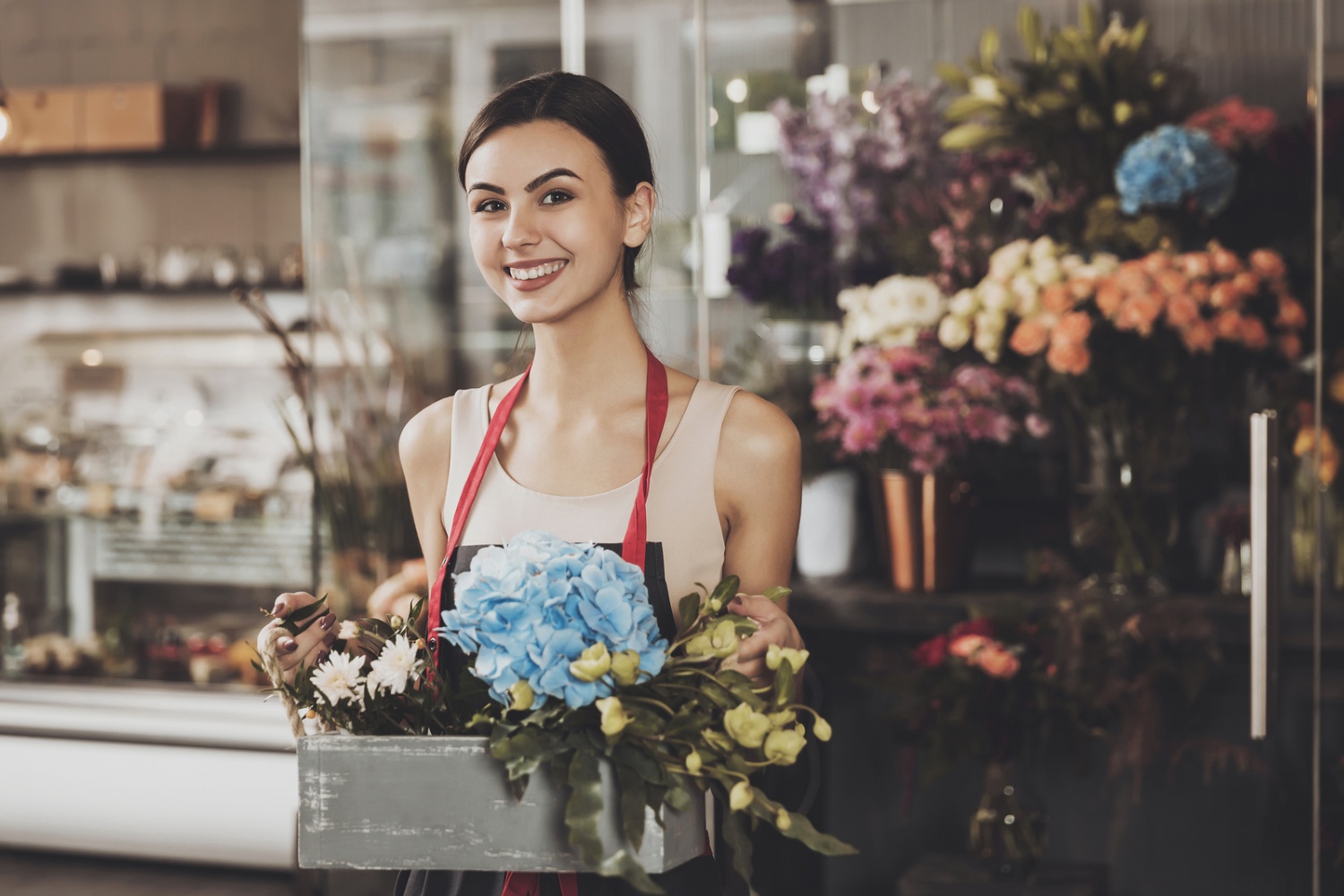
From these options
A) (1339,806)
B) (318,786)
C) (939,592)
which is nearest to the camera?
(318,786)

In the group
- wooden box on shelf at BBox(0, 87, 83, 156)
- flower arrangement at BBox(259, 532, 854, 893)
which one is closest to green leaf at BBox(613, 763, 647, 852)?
flower arrangement at BBox(259, 532, 854, 893)

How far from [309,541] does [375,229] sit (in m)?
1.22

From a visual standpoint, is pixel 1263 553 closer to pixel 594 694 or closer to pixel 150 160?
pixel 594 694

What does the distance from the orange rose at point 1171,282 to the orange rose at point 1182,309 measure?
10 mm

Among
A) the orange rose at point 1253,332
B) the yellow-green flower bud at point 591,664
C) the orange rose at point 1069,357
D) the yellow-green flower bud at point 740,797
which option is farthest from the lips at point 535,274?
the orange rose at point 1253,332

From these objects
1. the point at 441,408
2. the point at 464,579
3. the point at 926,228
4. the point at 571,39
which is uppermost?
the point at 571,39

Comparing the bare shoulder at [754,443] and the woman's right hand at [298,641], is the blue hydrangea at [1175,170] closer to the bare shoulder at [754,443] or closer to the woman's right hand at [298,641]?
the bare shoulder at [754,443]

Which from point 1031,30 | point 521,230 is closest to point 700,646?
point 521,230

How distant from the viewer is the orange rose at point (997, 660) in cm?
271

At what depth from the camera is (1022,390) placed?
282 centimetres

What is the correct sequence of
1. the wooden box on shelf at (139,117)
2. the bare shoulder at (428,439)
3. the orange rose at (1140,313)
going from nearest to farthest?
the bare shoulder at (428,439), the orange rose at (1140,313), the wooden box on shelf at (139,117)

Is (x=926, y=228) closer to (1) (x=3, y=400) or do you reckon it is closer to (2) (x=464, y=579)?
(2) (x=464, y=579)

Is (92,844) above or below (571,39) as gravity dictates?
below

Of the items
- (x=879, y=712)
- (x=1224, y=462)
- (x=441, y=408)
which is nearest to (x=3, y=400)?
(x=879, y=712)
